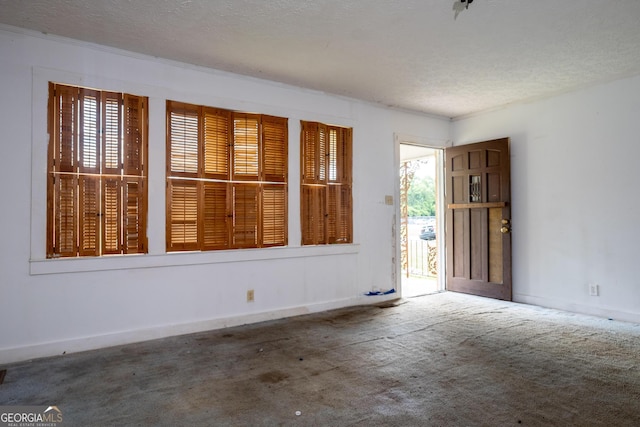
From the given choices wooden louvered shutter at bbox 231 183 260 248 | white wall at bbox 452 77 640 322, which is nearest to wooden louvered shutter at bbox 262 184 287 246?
wooden louvered shutter at bbox 231 183 260 248

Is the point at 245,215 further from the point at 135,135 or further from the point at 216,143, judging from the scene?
the point at 135,135

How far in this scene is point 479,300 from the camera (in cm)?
504

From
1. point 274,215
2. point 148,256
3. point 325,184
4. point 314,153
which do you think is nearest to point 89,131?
point 148,256

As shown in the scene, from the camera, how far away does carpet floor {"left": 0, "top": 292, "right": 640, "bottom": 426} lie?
7.05 ft

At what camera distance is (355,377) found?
2.65m

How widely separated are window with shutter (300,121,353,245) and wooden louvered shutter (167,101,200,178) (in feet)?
4.04

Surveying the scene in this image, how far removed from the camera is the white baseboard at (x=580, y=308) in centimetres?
401

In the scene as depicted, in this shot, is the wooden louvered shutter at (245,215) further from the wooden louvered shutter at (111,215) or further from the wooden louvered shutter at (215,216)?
the wooden louvered shutter at (111,215)

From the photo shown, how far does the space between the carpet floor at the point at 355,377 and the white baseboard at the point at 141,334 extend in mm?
96

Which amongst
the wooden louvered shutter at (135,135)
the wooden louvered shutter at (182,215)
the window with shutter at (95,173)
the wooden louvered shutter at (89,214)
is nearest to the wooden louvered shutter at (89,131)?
the window with shutter at (95,173)

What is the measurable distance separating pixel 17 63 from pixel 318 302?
11.9ft

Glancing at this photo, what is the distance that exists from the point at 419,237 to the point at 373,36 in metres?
5.65

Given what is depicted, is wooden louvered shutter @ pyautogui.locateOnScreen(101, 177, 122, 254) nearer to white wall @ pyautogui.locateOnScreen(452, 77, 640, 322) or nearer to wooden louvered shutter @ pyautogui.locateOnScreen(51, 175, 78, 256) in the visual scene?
wooden louvered shutter @ pyautogui.locateOnScreen(51, 175, 78, 256)

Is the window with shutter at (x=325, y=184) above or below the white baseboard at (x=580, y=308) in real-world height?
above
